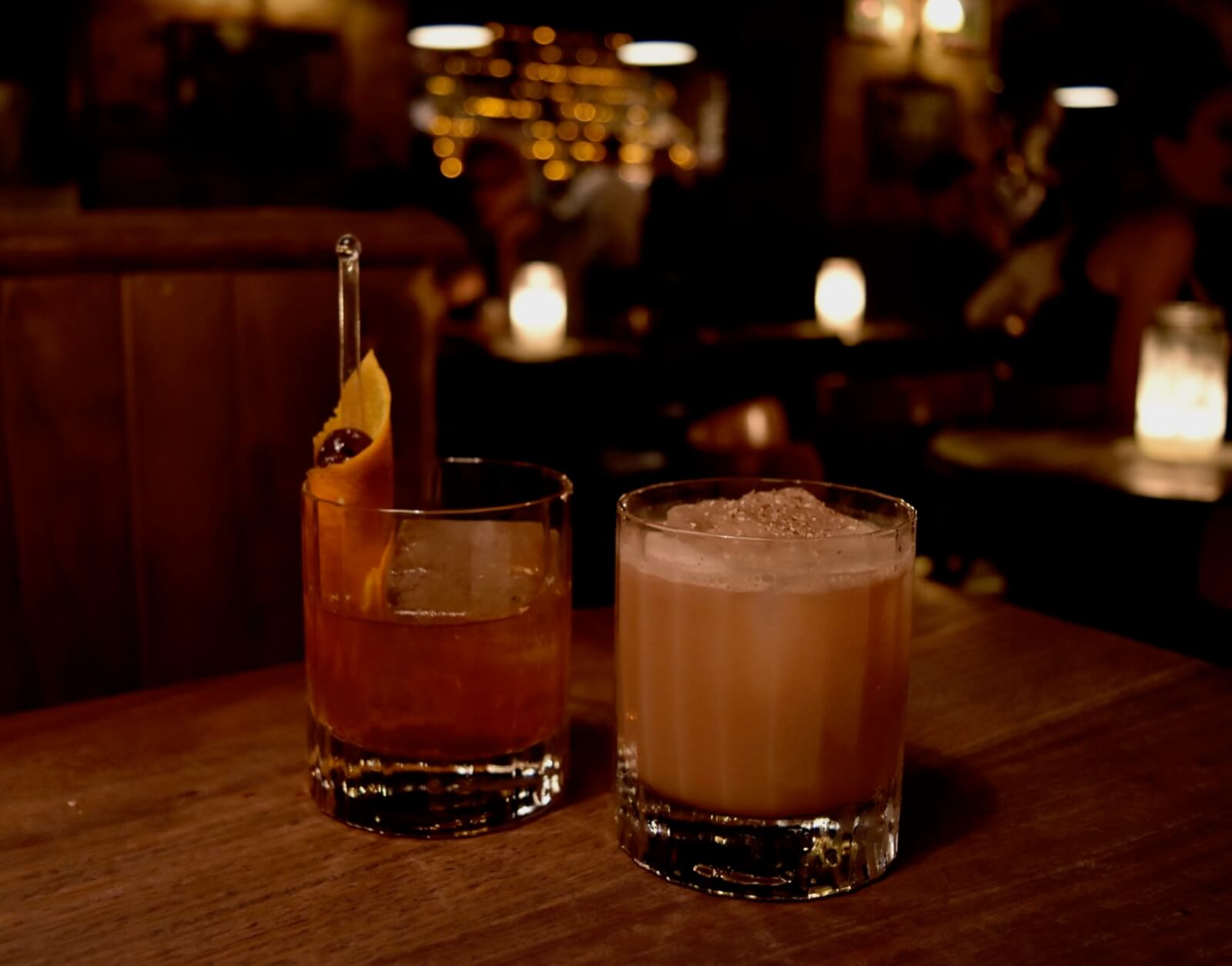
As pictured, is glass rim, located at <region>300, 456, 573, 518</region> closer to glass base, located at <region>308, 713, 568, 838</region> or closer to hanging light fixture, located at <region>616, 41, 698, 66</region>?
glass base, located at <region>308, 713, 568, 838</region>

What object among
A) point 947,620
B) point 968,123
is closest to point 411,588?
point 947,620

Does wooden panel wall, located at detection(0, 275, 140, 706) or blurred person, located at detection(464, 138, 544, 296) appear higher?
blurred person, located at detection(464, 138, 544, 296)

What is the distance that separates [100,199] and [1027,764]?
268 inches

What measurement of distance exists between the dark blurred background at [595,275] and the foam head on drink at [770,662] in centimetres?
123

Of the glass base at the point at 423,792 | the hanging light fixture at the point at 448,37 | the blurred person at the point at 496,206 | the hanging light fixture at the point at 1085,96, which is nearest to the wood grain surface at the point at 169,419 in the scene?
the glass base at the point at 423,792

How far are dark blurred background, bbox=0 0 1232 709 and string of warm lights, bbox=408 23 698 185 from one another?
3 centimetres

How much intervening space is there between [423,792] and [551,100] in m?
10.9

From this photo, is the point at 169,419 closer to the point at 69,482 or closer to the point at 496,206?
the point at 69,482

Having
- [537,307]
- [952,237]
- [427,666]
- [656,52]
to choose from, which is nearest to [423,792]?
[427,666]

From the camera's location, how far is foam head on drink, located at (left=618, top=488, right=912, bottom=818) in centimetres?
76

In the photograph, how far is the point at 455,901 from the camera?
736 millimetres

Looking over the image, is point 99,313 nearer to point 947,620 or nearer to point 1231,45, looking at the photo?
point 947,620

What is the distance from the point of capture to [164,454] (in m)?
1.87

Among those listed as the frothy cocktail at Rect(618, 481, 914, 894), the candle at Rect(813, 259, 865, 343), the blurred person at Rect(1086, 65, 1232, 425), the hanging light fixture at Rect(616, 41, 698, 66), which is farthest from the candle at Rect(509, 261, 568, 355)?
the hanging light fixture at Rect(616, 41, 698, 66)
